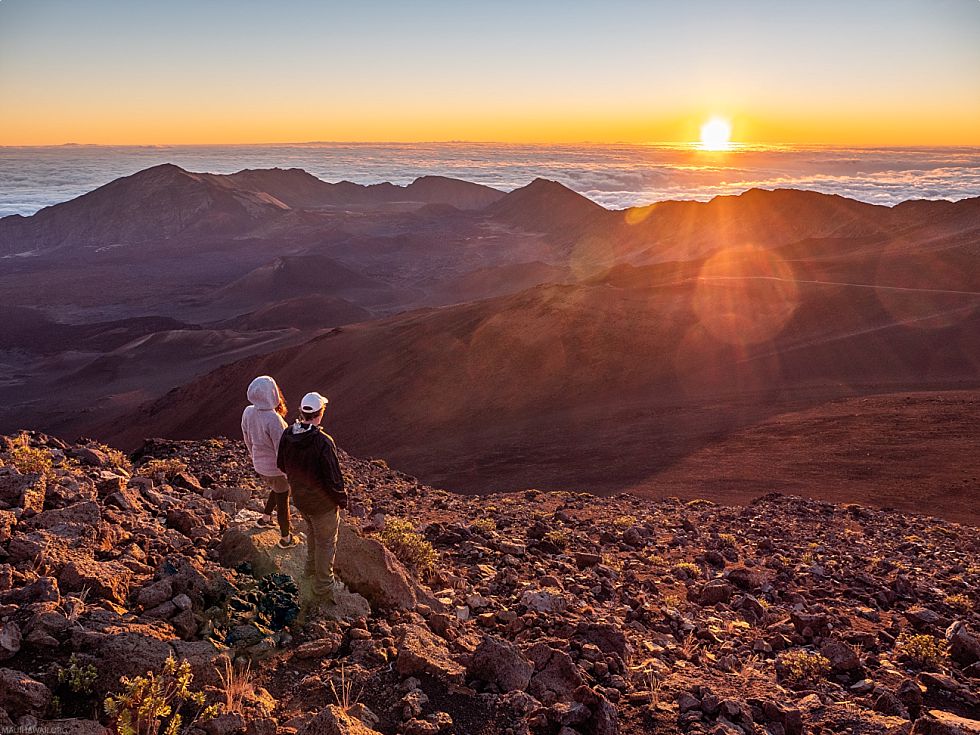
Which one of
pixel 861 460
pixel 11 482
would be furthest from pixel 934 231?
pixel 11 482

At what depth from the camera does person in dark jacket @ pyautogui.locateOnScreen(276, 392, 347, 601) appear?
4.63m

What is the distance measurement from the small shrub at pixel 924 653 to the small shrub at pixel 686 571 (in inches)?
83.0

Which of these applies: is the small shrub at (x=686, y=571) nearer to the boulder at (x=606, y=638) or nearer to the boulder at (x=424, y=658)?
the boulder at (x=606, y=638)

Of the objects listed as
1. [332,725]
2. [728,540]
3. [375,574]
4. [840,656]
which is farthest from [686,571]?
[332,725]

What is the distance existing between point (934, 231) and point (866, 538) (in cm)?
5113

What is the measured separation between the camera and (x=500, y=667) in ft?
13.3

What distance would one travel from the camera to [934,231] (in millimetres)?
50438

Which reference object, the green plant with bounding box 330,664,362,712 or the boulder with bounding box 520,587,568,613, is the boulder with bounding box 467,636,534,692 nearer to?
the green plant with bounding box 330,664,362,712

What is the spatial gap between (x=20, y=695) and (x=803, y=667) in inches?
188

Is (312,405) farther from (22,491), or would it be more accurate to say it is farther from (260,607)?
(22,491)

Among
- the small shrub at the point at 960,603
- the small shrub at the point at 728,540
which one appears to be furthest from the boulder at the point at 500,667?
the small shrub at the point at 728,540

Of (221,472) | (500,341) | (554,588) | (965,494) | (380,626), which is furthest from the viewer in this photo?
(500,341)

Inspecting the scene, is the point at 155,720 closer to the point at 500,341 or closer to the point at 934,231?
the point at 500,341

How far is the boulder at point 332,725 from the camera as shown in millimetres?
3162
